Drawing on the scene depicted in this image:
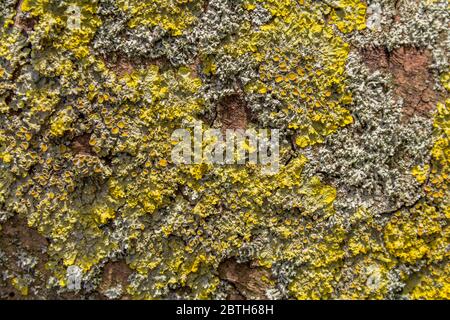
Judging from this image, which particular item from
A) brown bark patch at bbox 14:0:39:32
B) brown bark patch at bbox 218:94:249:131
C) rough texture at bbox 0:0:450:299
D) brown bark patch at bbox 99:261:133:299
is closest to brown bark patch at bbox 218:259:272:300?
rough texture at bbox 0:0:450:299

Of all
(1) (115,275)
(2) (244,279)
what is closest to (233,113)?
(2) (244,279)

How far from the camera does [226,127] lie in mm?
1386

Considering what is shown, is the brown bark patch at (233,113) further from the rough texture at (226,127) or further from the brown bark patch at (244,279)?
the brown bark patch at (244,279)

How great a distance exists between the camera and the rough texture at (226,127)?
132cm

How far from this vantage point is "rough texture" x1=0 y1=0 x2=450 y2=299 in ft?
4.34

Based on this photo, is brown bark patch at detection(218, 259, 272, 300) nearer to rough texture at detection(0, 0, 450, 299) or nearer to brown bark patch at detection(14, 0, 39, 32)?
rough texture at detection(0, 0, 450, 299)

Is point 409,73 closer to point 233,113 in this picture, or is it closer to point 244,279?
point 233,113

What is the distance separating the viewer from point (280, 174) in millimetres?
1363

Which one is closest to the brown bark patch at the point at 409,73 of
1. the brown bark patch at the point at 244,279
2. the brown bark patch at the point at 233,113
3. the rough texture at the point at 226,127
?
the rough texture at the point at 226,127

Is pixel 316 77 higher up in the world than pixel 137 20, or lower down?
lower down

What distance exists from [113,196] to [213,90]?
469 mm

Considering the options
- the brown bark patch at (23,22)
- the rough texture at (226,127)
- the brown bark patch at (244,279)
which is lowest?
the brown bark patch at (244,279)
